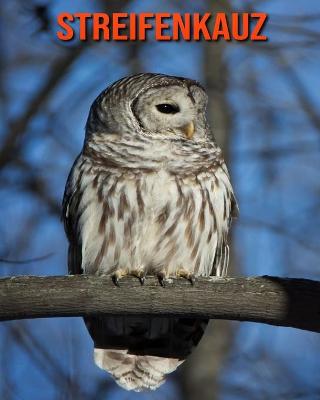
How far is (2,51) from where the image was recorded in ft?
22.3

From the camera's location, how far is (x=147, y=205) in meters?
5.16

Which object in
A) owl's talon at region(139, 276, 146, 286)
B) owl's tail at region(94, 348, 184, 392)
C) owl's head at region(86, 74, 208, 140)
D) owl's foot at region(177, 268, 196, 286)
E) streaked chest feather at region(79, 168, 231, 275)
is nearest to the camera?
owl's talon at region(139, 276, 146, 286)

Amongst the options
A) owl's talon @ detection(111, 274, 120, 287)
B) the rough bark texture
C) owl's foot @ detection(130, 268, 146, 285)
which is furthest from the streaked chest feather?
the rough bark texture

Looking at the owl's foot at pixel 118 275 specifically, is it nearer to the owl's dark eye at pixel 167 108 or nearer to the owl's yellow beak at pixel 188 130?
the owl's yellow beak at pixel 188 130

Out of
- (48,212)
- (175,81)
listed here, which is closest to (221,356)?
(48,212)

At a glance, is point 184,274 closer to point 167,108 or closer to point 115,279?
point 115,279

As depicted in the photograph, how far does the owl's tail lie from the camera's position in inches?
211

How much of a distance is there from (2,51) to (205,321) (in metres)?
2.46

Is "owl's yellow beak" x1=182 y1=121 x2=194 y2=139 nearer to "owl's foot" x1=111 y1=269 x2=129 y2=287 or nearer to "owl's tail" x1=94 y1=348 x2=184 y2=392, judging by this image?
"owl's foot" x1=111 y1=269 x2=129 y2=287

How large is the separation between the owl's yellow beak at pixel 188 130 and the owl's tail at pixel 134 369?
118 centimetres

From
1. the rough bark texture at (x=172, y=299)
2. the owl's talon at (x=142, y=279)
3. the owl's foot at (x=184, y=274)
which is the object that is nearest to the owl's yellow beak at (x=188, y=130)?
the owl's foot at (x=184, y=274)

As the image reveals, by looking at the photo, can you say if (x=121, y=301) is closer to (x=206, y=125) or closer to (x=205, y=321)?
(x=205, y=321)

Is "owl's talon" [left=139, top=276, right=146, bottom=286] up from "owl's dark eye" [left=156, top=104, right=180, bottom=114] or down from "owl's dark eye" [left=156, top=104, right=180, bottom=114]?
down

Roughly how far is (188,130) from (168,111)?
164 mm
